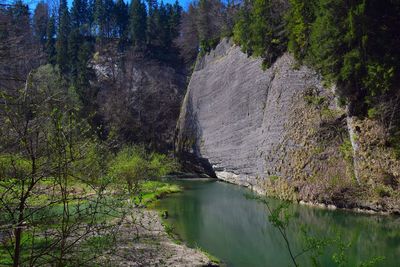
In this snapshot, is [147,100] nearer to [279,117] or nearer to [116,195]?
[279,117]

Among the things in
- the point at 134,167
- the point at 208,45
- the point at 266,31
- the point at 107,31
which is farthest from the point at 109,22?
the point at 134,167

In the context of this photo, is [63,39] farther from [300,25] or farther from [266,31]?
[300,25]

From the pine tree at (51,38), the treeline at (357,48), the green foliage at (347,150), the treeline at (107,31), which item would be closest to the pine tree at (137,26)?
the treeline at (107,31)

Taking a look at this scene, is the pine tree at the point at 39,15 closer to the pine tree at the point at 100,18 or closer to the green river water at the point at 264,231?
the green river water at the point at 264,231

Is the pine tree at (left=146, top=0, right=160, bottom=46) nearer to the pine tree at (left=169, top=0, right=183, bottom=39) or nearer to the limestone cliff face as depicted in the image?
the pine tree at (left=169, top=0, right=183, bottom=39)

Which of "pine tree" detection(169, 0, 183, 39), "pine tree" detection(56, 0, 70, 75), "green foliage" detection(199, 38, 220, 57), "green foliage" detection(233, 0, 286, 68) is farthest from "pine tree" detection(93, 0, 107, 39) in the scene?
"green foliage" detection(233, 0, 286, 68)

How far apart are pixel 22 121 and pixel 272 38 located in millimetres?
31349

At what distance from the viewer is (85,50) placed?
67500 millimetres

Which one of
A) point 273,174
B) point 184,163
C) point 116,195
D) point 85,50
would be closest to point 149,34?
point 85,50

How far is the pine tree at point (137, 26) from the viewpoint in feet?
243

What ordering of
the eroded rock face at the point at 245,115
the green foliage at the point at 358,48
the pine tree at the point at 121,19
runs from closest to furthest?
the green foliage at the point at 358,48 < the eroded rock face at the point at 245,115 < the pine tree at the point at 121,19

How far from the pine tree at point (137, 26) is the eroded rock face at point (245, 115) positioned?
25.3 metres

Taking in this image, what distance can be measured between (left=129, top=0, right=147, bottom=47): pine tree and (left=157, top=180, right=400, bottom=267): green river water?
169ft

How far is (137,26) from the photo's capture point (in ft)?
243
